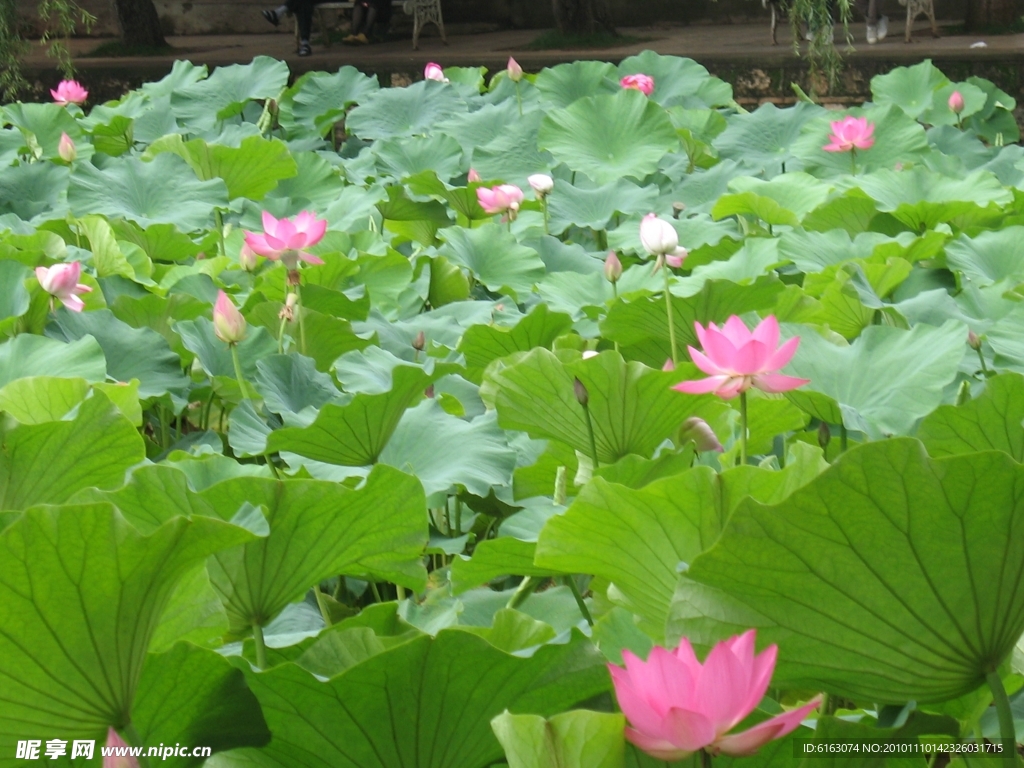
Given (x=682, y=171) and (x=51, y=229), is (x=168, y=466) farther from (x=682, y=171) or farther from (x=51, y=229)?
(x=682, y=171)

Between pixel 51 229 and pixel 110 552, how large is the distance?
1.65 meters

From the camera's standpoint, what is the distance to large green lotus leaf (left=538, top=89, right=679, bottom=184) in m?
2.41

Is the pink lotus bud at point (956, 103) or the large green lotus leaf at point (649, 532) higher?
the large green lotus leaf at point (649, 532)

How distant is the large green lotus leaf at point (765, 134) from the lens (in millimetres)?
2615

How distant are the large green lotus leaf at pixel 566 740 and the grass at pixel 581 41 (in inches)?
305

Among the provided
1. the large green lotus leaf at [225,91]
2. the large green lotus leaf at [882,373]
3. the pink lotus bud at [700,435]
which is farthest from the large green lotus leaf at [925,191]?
the large green lotus leaf at [225,91]

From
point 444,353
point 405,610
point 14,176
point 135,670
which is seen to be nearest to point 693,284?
point 444,353

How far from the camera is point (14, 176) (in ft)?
8.09

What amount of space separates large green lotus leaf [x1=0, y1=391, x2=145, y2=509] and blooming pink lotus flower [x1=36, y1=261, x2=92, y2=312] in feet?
1.80

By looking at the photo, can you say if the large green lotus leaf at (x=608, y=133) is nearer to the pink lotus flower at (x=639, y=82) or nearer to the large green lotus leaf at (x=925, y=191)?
the pink lotus flower at (x=639, y=82)

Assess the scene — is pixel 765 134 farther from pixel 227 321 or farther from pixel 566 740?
pixel 566 740

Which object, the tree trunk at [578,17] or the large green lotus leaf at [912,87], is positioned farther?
the tree trunk at [578,17]

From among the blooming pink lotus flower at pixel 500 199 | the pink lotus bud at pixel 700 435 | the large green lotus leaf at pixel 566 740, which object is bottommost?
the blooming pink lotus flower at pixel 500 199

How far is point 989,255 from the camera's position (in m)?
1.61
